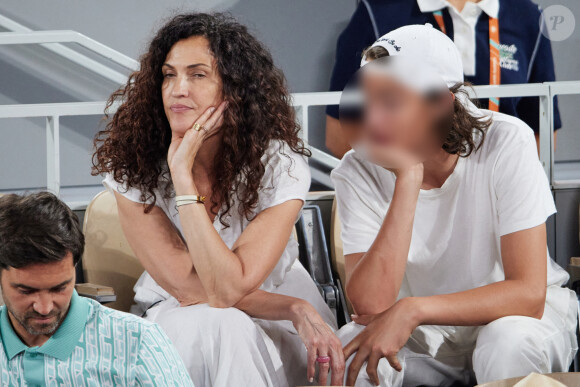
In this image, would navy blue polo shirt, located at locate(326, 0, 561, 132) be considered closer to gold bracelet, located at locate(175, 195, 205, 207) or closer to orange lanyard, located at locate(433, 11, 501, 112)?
orange lanyard, located at locate(433, 11, 501, 112)

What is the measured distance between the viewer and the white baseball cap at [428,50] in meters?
1.76

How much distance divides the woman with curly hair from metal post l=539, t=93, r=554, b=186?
0.96 metres

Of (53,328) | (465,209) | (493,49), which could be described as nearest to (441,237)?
(465,209)

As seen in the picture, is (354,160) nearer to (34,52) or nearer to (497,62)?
(497,62)

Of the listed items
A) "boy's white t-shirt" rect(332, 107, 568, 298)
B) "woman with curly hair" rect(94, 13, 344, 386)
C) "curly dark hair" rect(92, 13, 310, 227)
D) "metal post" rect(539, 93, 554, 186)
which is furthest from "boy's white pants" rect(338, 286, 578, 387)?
"metal post" rect(539, 93, 554, 186)

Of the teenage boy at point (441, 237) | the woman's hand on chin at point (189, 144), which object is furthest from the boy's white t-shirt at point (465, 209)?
the woman's hand on chin at point (189, 144)

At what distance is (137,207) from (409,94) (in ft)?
2.52

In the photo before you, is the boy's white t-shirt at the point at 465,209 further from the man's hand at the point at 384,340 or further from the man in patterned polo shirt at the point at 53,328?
the man in patterned polo shirt at the point at 53,328

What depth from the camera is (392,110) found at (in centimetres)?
168

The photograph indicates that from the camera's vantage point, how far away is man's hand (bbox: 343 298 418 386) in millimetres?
1755

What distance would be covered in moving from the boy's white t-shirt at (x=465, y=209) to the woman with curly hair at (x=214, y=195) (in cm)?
16

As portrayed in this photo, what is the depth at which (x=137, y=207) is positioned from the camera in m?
2.07

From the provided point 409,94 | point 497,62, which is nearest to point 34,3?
point 497,62

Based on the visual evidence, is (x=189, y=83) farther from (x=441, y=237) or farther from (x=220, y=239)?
(x=441, y=237)
